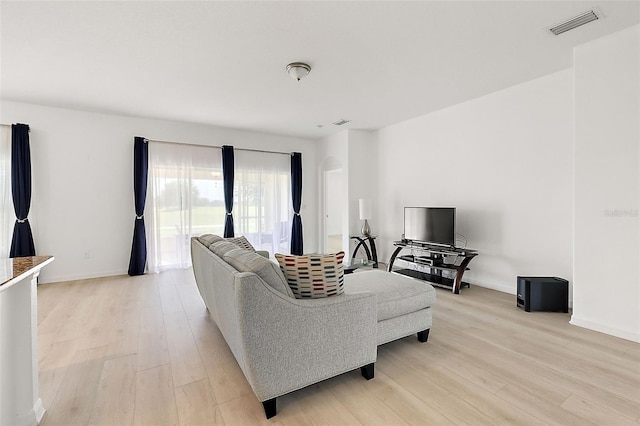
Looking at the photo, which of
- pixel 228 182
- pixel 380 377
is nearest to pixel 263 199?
pixel 228 182

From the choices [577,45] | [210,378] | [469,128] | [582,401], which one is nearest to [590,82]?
[577,45]

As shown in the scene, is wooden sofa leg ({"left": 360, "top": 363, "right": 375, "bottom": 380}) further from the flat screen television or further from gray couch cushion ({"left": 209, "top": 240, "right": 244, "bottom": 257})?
the flat screen television

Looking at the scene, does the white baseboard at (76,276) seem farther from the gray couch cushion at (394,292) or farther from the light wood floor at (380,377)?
the gray couch cushion at (394,292)

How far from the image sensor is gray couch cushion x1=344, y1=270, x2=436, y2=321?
2182mm

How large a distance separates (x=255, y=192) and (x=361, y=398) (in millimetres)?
4780

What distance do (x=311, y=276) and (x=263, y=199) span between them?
14.5 ft

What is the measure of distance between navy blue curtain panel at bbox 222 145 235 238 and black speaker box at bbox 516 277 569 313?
4701 mm

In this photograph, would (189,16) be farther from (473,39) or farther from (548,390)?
(548,390)

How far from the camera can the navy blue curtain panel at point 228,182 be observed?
553cm

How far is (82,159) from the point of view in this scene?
4555mm

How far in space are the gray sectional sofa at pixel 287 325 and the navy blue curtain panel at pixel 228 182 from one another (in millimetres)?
3413

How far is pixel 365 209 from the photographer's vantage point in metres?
5.37

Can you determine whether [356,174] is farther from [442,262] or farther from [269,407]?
[269,407]

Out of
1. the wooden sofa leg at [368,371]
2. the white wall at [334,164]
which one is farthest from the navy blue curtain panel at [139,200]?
the wooden sofa leg at [368,371]
